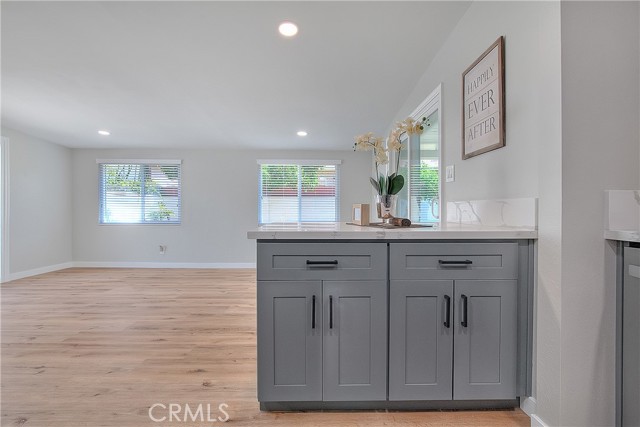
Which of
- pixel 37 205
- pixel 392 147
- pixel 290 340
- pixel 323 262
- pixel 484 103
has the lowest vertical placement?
pixel 290 340

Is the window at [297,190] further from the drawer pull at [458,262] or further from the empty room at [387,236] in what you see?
the drawer pull at [458,262]

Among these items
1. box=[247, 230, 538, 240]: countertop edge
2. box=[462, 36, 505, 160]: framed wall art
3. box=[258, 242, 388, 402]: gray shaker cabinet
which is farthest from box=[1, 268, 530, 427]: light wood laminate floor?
box=[462, 36, 505, 160]: framed wall art

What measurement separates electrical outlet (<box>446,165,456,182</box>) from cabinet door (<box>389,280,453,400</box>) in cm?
115

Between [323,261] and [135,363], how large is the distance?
1654 millimetres

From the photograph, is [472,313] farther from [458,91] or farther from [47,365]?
[47,365]

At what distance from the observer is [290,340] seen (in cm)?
142

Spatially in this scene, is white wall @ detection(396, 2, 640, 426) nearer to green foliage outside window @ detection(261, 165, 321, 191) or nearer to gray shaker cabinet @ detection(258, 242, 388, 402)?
gray shaker cabinet @ detection(258, 242, 388, 402)

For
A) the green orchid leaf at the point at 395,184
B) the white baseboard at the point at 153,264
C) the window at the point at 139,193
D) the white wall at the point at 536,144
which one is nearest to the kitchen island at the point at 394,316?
the white wall at the point at 536,144

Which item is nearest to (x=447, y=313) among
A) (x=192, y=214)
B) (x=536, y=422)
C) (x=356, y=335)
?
(x=356, y=335)

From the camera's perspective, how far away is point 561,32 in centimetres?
120

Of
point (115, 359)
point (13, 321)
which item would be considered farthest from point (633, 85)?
point (13, 321)

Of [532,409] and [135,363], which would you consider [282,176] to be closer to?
[135,363]

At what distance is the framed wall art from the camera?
65.8 inches

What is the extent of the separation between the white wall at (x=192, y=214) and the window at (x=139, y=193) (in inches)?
5.8
